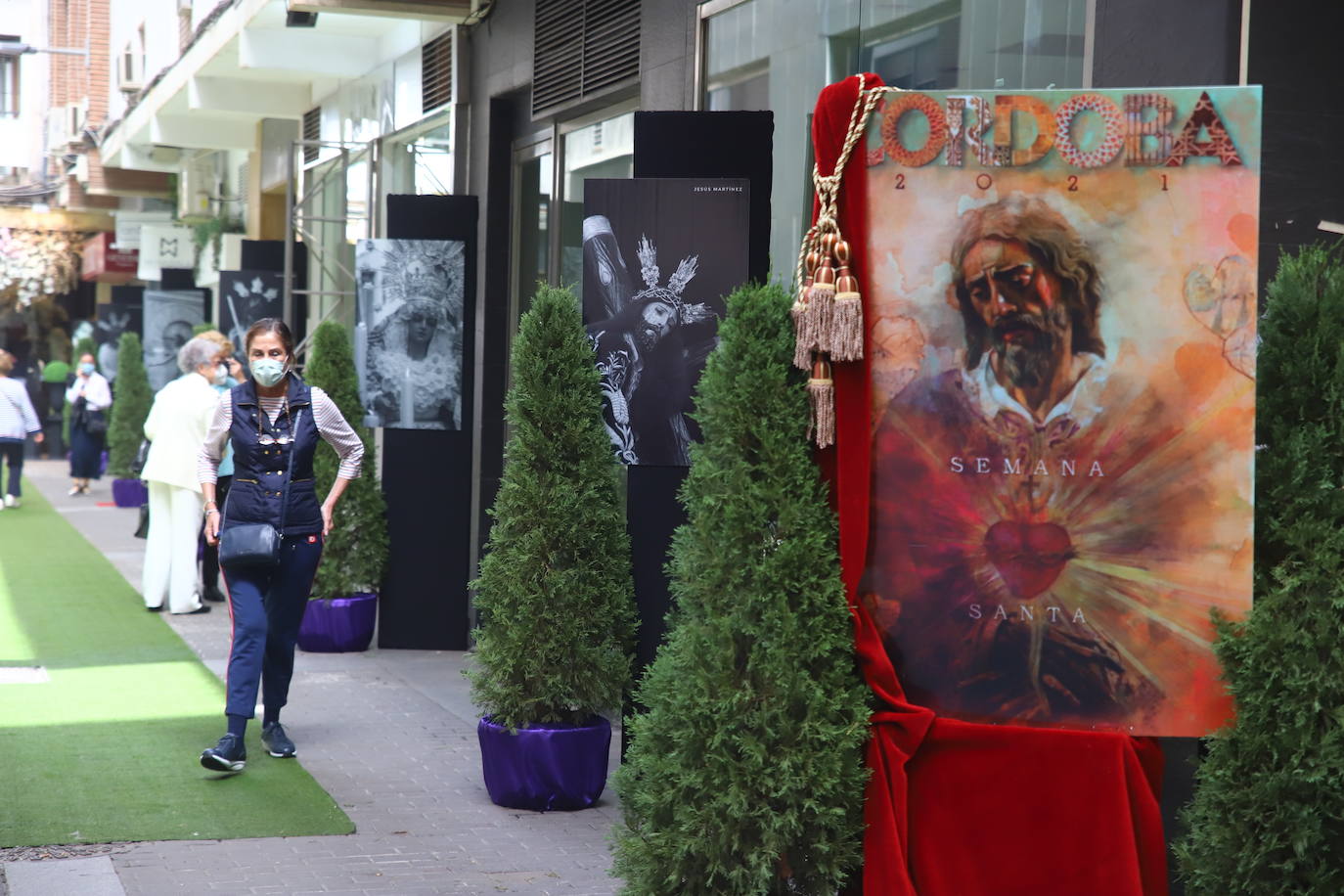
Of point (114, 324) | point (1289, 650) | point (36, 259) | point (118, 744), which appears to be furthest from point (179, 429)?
point (36, 259)

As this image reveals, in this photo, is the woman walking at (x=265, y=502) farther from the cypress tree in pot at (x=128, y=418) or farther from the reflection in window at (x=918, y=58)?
the cypress tree in pot at (x=128, y=418)

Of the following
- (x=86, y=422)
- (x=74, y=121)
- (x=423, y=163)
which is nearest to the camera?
(x=423, y=163)

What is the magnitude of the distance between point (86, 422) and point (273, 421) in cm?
1735

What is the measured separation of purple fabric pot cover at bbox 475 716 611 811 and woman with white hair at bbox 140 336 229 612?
5.42m

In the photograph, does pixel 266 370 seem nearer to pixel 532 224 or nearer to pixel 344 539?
pixel 344 539

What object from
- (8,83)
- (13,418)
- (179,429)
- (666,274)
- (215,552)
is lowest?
(215,552)

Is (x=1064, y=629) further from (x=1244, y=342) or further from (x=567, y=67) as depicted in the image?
(x=567, y=67)

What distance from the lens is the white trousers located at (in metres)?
12.3

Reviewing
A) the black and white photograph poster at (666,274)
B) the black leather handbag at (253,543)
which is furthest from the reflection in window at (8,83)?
the black and white photograph poster at (666,274)

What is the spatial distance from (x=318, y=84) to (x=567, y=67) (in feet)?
22.8

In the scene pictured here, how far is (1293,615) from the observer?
13.3 ft

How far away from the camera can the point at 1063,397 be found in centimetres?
432

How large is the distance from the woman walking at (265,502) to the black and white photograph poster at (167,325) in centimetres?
1486

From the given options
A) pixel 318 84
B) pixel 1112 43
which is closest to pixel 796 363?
pixel 1112 43
